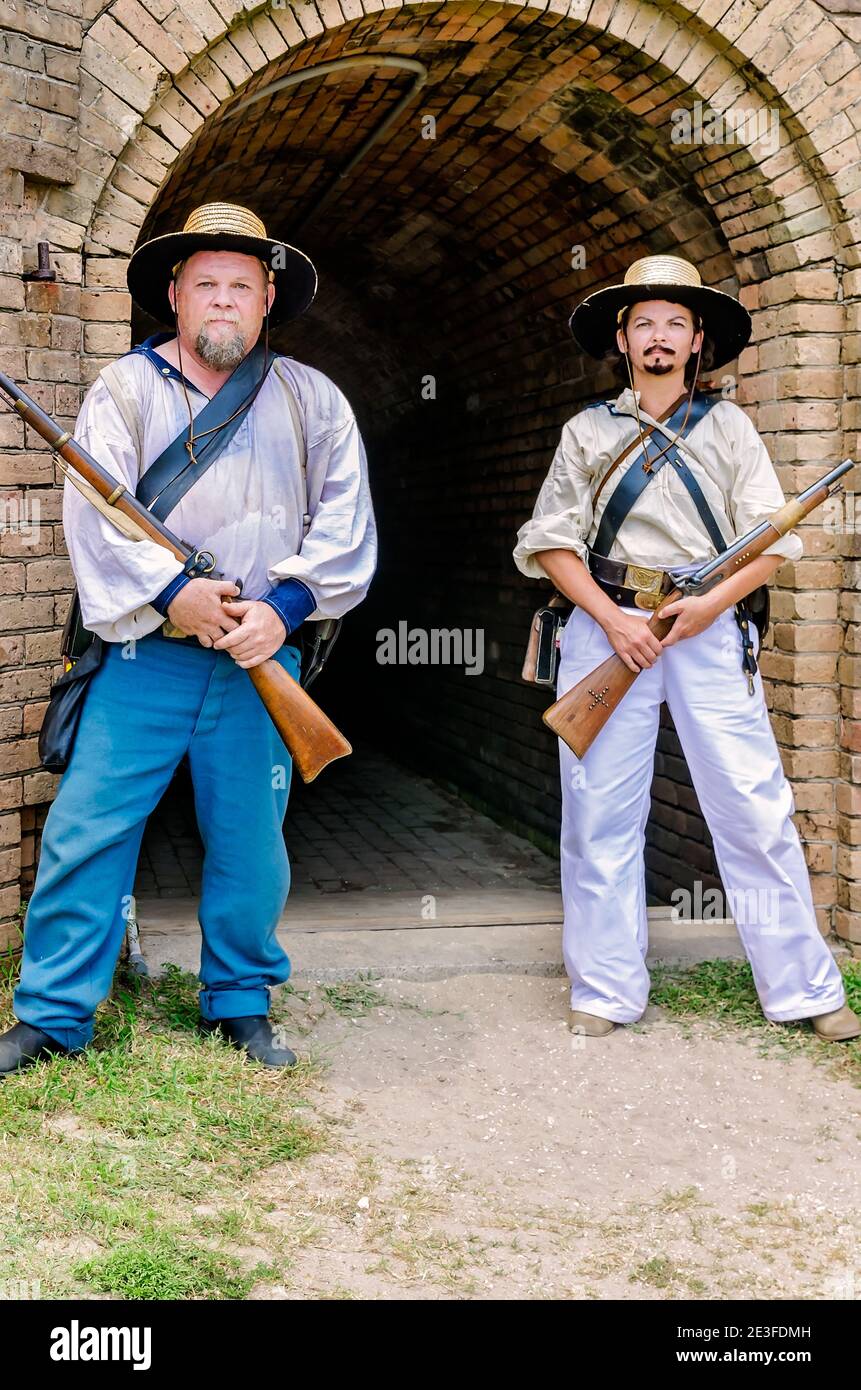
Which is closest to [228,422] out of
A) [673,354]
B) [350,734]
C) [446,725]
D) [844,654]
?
[673,354]

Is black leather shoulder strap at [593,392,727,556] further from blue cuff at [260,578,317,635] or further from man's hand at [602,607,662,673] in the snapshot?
blue cuff at [260,578,317,635]

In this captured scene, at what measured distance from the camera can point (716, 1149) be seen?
3480 millimetres

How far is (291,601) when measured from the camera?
3.48 m

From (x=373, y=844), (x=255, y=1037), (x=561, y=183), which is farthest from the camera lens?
(x=373, y=844)

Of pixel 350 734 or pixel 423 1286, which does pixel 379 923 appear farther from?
pixel 350 734

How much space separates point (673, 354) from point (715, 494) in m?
0.45

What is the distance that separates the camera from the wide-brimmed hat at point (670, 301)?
13.0ft

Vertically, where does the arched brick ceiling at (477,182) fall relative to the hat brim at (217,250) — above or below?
above

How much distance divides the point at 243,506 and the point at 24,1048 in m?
1.55

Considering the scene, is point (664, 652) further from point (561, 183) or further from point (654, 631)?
point (561, 183)

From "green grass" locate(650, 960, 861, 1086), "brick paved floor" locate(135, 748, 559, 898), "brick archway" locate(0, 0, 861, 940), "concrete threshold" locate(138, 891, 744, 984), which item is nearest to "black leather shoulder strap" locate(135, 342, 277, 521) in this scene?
"brick archway" locate(0, 0, 861, 940)

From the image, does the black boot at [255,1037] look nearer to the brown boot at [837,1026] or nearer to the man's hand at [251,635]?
the man's hand at [251,635]

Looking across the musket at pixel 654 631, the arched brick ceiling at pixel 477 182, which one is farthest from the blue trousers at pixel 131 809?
the arched brick ceiling at pixel 477 182

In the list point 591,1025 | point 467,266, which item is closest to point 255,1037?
point 591,1025
